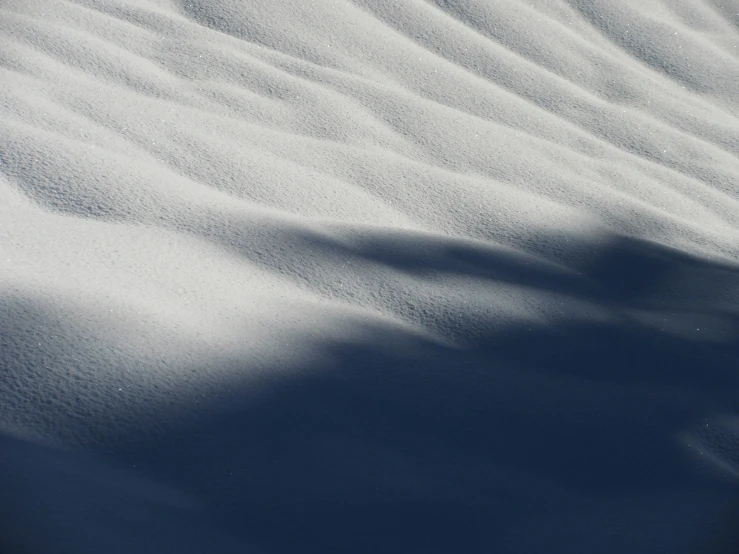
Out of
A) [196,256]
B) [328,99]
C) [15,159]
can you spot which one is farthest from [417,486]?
[328,99]

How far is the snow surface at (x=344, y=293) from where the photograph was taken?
1.19 meters

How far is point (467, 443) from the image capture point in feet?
4.43

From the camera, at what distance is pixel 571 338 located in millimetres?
1669

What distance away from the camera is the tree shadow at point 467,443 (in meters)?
1.18

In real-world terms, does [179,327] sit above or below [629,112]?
below

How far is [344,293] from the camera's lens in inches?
64.8

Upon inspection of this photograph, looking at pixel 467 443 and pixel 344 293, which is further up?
pixel 344 293

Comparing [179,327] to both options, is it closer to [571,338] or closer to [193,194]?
[193,194]

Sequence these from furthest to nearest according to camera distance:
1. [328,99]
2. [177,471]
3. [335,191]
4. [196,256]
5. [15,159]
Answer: [328,99]
[335,191]
[15,159]
[196,256]
[177,471]

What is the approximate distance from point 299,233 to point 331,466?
660 mm

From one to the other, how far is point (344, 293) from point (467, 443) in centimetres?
43

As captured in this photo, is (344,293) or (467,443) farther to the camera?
(344,293)

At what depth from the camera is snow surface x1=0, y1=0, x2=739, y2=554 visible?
3.90 ft

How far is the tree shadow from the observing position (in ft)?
3.86
